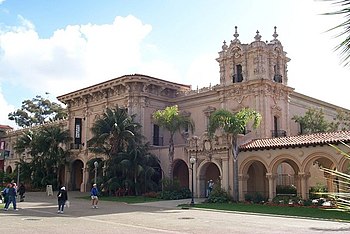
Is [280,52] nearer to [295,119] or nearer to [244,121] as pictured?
[295,119]

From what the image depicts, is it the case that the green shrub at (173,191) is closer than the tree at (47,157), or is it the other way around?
the green shrub at (173,191)

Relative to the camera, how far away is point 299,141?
84.4 ft

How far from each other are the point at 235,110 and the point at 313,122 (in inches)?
285

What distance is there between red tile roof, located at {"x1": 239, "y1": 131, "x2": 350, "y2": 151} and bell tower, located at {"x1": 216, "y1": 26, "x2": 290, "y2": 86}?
23.9 ft

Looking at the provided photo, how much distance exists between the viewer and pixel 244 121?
89.4 feet

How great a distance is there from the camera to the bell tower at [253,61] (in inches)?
1335

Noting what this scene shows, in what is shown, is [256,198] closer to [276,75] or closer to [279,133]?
[279,133]

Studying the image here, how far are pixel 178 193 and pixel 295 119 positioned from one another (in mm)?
13366

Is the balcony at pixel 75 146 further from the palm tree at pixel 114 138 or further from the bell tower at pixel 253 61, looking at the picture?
the bell tower at pixel 253 61

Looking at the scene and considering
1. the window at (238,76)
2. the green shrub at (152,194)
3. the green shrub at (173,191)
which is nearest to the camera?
the green shrub at (173,191)

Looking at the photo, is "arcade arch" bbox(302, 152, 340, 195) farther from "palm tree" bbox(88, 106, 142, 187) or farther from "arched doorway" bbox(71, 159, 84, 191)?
"arched doorway" bbox(71, 159, 84, 191)

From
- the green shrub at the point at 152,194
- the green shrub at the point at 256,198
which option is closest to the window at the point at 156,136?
the green shrub at the point at 152,194

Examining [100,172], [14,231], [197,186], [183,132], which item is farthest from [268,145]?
[14,231]

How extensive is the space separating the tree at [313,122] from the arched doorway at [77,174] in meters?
23.8
